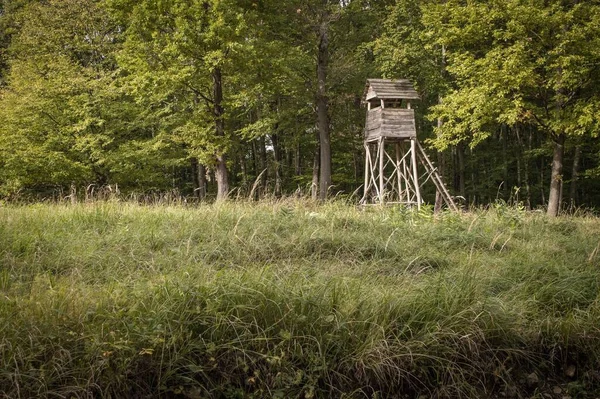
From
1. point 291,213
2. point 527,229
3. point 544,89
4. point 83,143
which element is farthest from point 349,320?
point 83,143

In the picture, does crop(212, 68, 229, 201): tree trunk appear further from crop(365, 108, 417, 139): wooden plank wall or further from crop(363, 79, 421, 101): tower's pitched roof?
crop(365, 108, 417, 139): wooden plank wall

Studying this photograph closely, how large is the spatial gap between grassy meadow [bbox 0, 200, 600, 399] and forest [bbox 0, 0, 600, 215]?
335 inches

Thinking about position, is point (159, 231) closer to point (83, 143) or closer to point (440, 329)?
point (440, 329)

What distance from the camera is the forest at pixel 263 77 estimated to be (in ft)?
50.1

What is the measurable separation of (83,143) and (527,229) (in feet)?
54.9

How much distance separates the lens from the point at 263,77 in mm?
17438

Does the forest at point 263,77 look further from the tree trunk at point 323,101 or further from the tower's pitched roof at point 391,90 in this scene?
the tower's pitched roof at point 391,90

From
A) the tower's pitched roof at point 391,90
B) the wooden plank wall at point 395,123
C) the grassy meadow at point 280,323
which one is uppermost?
the tower's pitched roof at point 391,90

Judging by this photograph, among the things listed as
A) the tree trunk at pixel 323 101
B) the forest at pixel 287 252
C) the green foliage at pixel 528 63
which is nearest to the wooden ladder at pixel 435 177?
the forest at pixel 287 252

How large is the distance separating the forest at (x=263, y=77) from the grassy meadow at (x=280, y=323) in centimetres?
851

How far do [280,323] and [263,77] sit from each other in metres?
14.9

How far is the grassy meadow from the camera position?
3195mm

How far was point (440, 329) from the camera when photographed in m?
3.80

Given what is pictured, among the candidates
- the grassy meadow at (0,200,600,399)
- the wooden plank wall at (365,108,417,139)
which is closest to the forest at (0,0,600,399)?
the grassy meadow at (0,200,600,399)
